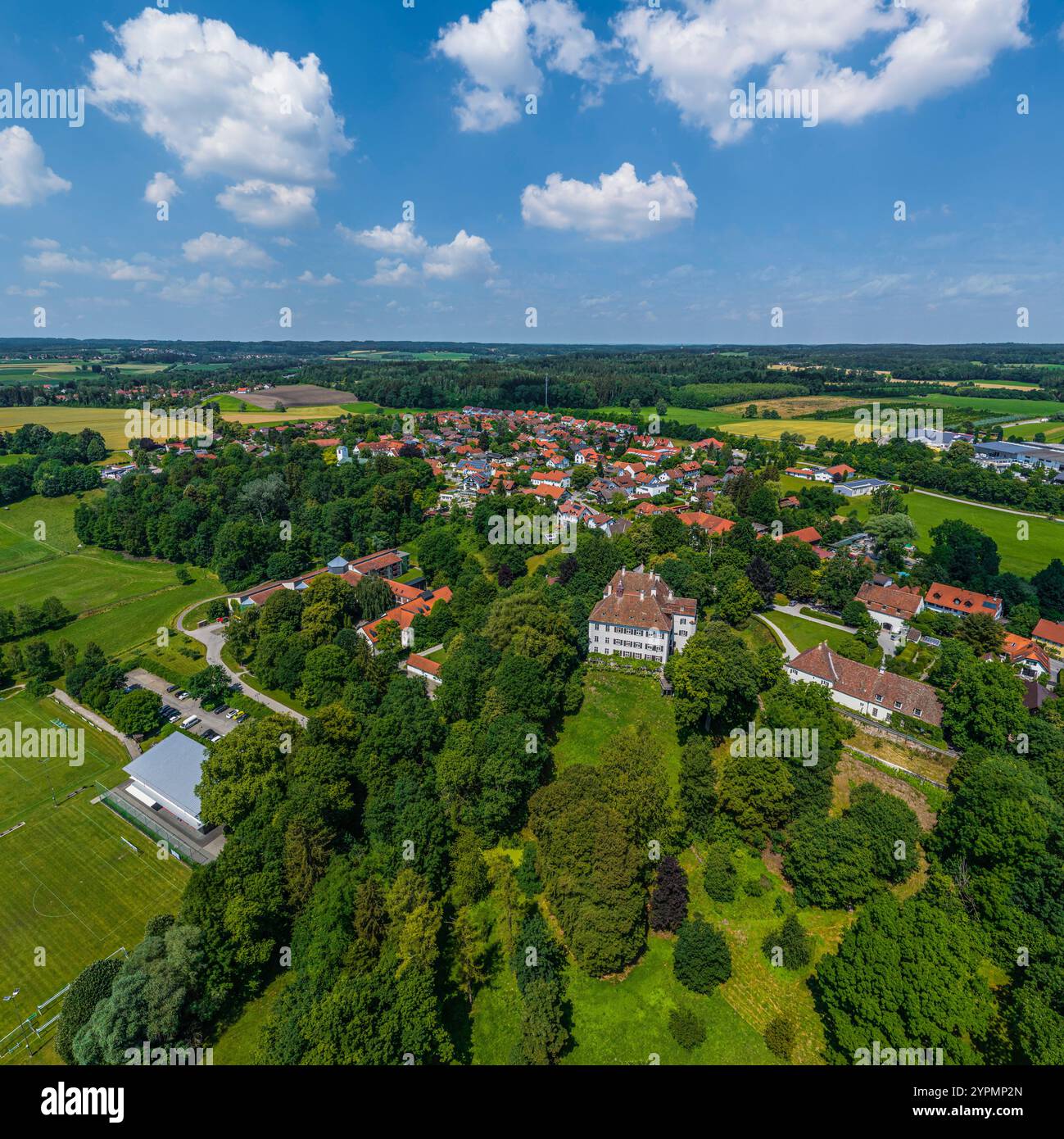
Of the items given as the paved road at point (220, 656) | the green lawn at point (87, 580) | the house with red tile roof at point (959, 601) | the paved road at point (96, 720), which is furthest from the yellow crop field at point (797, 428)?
the paved road at point (96, 720)

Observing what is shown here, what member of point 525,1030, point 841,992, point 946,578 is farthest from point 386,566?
point 946,578

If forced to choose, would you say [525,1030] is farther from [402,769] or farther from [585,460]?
[585,460]

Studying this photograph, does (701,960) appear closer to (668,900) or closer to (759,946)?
(668,900)

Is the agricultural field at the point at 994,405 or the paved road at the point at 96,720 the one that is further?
the agricultural field at the point at 994,405

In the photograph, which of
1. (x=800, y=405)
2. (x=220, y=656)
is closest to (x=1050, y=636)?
(x=220, y=656)

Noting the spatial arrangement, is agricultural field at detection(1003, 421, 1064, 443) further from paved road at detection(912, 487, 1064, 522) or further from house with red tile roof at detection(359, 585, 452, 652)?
house with red tile roof at detection(359, 585, 452, 652)

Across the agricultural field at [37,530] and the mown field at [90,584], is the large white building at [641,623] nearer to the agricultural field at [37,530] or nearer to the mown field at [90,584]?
the mown field at [90,584]
